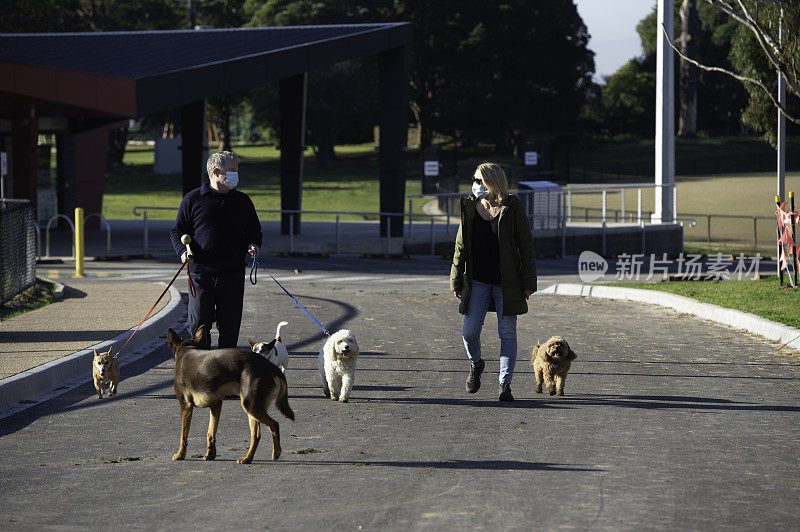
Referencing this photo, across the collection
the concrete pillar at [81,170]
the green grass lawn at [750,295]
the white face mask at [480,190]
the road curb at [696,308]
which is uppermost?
the concrete pillar at [81,170]

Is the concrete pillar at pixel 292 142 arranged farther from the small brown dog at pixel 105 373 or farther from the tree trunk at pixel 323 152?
the tree trunk at pixel 323 152

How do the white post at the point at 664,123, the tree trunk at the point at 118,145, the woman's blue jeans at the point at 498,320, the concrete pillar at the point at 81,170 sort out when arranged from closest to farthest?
1. the woman's blue jeans at the point at 498,320
2. the white post at the point at 664,123
3. the concrete pillar at the point at 81,170
4. the tree trunk at the point at 118,145

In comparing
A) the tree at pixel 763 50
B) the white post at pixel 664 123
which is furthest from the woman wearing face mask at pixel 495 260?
the white post at pixel 664 123

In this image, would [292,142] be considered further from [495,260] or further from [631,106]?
[631,106]

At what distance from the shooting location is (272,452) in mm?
7148

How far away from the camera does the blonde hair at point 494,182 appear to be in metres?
8.92

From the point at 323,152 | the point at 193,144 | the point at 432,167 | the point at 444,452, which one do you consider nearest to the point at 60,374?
the point at 444,452

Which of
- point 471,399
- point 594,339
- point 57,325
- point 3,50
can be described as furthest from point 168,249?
point 471,399

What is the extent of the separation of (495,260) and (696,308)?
762 centimetres

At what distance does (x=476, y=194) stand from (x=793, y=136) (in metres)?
79.5

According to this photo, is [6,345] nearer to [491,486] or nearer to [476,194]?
[476,194]

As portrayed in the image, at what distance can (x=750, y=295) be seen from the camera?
16.7m

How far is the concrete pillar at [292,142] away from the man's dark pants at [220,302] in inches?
1010

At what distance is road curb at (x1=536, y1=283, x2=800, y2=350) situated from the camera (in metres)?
12.9
